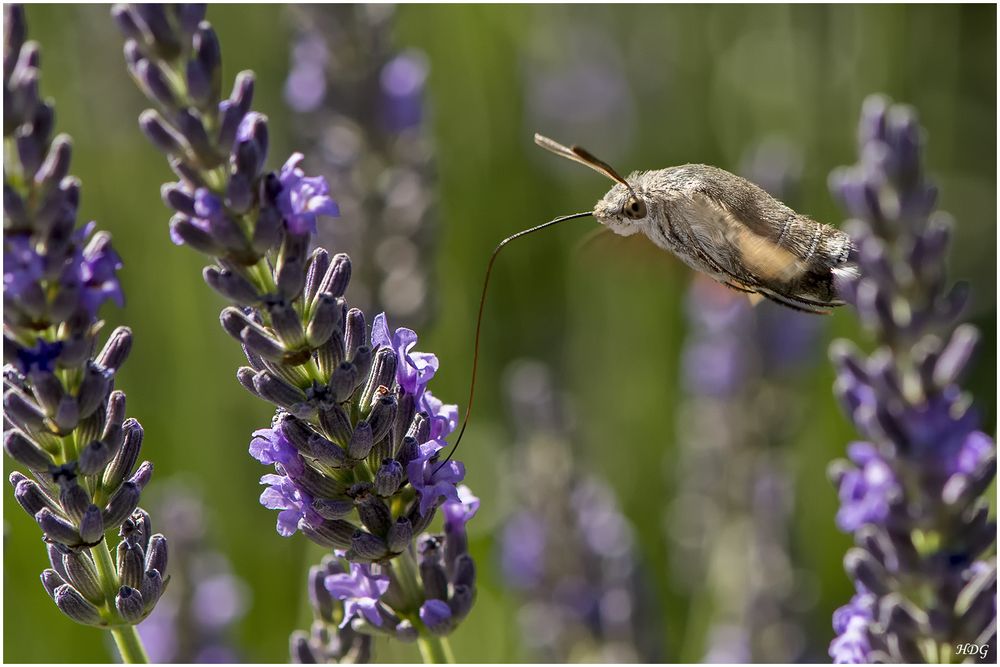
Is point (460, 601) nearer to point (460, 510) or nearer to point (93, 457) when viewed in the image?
point (460, 510)

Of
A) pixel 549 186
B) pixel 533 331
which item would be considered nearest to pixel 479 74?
pixel 549 186

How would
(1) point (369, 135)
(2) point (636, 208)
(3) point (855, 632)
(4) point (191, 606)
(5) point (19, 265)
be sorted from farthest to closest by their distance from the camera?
(1) point (369, 135) → (4) point (191, 606) → (2) point (636, 208) → (3) point (855, 632) → (5) point (19, 265)

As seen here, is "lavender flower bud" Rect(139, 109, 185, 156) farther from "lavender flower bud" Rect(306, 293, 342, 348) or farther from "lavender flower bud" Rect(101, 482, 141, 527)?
"lavender flower bud" Rect(101, 482, 141, 527)

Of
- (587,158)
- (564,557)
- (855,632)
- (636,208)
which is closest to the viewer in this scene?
(855,632)

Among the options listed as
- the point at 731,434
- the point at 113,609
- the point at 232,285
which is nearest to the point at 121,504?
the point at 113,609

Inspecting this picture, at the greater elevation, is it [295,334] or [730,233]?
[295,334]

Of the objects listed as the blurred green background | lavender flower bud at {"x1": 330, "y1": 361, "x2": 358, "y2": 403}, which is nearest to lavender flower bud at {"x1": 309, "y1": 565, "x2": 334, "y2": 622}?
lavender flower bud at {"x1": 330, "y1": 361, "x2": 358, "y2": 403}

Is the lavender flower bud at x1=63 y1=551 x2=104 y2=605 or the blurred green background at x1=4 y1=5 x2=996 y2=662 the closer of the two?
the lavender flower bud at x1=63 y1=551 x2=104 y2=605

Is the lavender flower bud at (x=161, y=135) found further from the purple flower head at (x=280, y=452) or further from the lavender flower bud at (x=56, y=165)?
the purple flower head at (x=280, y=452)
